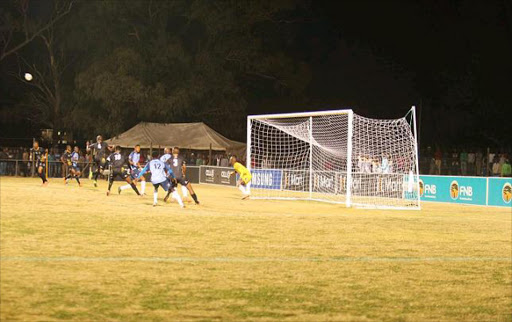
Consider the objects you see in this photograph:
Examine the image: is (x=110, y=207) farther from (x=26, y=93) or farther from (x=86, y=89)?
(x=26, y=93)

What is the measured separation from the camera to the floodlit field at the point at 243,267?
9539mm

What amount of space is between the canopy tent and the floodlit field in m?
28.4

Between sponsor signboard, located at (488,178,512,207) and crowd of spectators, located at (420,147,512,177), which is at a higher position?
crowd of spectators, located at (420,147,512,177)

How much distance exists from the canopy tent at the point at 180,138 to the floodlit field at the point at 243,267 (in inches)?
1117

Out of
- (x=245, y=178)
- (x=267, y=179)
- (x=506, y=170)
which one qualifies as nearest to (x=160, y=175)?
(x=245, y=178)

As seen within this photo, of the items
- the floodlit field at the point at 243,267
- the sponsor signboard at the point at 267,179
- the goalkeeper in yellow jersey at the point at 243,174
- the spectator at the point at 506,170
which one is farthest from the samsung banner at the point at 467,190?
the floodlit field at the point at 243,267

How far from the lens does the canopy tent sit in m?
51.5

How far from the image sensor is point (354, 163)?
34.4 meters

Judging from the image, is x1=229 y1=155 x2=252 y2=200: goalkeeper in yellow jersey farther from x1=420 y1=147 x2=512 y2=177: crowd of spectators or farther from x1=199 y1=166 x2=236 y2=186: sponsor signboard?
x1=199 y1=166 x2=236 y2=186: sponsor signboard

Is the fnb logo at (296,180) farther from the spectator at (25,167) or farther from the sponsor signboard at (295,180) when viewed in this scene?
the spectator at (25,167)

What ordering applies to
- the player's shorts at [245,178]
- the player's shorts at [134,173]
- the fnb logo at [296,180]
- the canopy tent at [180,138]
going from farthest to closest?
1. the canopy tent at [180,138]
2. the fnb logo at [296,180]
3. the player's shorts at [245,178]
4. the player's shorts at [134,173]

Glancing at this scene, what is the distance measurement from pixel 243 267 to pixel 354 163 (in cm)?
2202

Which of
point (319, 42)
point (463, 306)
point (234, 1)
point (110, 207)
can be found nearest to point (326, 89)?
point (319, 42)

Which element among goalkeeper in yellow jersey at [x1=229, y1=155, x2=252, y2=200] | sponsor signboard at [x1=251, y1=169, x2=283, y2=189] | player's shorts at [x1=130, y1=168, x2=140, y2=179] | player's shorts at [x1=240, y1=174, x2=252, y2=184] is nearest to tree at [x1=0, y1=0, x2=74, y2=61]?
sponsor signboard at [x1=251, y1=169, x2=283, y2=189]
